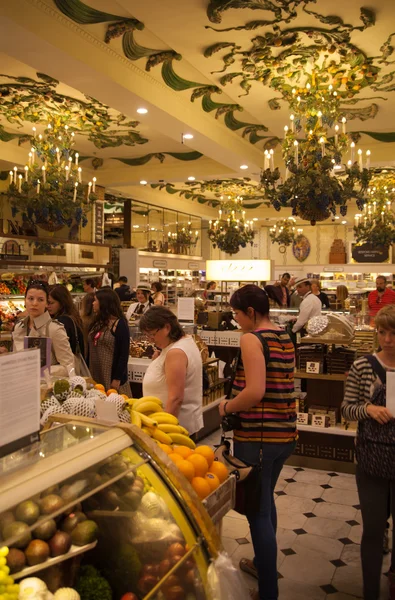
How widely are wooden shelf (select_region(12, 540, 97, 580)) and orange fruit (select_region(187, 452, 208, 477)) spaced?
2.16 ft

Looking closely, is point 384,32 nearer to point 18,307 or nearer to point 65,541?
point 65,541

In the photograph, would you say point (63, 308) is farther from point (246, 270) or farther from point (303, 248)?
point (303, 248)

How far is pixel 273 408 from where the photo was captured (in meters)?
2.95

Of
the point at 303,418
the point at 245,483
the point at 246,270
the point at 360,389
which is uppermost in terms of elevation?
the point at 246,270

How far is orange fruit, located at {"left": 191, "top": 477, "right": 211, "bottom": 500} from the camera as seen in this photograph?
2188 mm

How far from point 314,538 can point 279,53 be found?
213 inches

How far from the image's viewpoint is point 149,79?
7.36 metres

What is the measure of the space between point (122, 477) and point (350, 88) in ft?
22.3

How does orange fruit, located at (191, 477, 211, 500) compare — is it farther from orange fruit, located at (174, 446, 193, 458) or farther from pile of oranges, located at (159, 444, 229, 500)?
orange fruit, located at (174, 446, 193, 458)

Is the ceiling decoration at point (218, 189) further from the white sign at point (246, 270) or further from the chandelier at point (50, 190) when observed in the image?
the white sign at point (246, 270)

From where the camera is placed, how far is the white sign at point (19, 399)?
1643mm

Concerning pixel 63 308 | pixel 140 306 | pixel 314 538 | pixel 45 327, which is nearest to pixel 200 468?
pixel 314 538

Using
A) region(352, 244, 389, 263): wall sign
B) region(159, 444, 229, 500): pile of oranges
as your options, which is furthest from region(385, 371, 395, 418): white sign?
region(352, 244, 389, 263): wall sign

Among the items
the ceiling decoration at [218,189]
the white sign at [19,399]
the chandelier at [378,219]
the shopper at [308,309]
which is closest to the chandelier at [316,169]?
the shopper at [308,309]
